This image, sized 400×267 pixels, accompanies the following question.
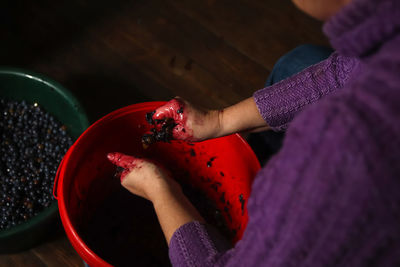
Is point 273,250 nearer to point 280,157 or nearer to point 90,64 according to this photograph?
point 280,157

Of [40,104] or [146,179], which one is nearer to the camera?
[146,179]

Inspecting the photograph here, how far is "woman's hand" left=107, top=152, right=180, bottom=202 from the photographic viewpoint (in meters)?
0.70

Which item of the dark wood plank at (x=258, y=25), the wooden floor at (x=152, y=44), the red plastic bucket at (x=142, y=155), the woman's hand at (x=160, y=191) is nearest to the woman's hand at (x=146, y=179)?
the woman's hand at (x=160, y=191)

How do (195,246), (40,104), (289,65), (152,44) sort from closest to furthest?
(195,246)
(289,65)
(40,104)
(152,44)

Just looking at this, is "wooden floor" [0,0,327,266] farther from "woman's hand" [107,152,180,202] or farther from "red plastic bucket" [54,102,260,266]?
"woman's hand" [107,152,180,202]

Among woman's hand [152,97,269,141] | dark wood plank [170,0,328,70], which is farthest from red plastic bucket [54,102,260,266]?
dark wood plank [170,0,328,70]

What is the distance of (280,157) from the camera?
1.26 ft

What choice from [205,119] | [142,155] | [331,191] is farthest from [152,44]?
[331,191]

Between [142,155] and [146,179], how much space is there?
249 millimetres

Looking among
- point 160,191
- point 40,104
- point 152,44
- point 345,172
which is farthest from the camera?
point 152,44

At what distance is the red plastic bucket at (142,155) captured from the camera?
2.54ft

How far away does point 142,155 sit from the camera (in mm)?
955

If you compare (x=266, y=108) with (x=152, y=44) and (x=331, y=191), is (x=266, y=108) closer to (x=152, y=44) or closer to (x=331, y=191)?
(x=331, y=191)

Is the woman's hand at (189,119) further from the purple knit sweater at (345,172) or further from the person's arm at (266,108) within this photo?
the purple knit sweater at (345,172)
